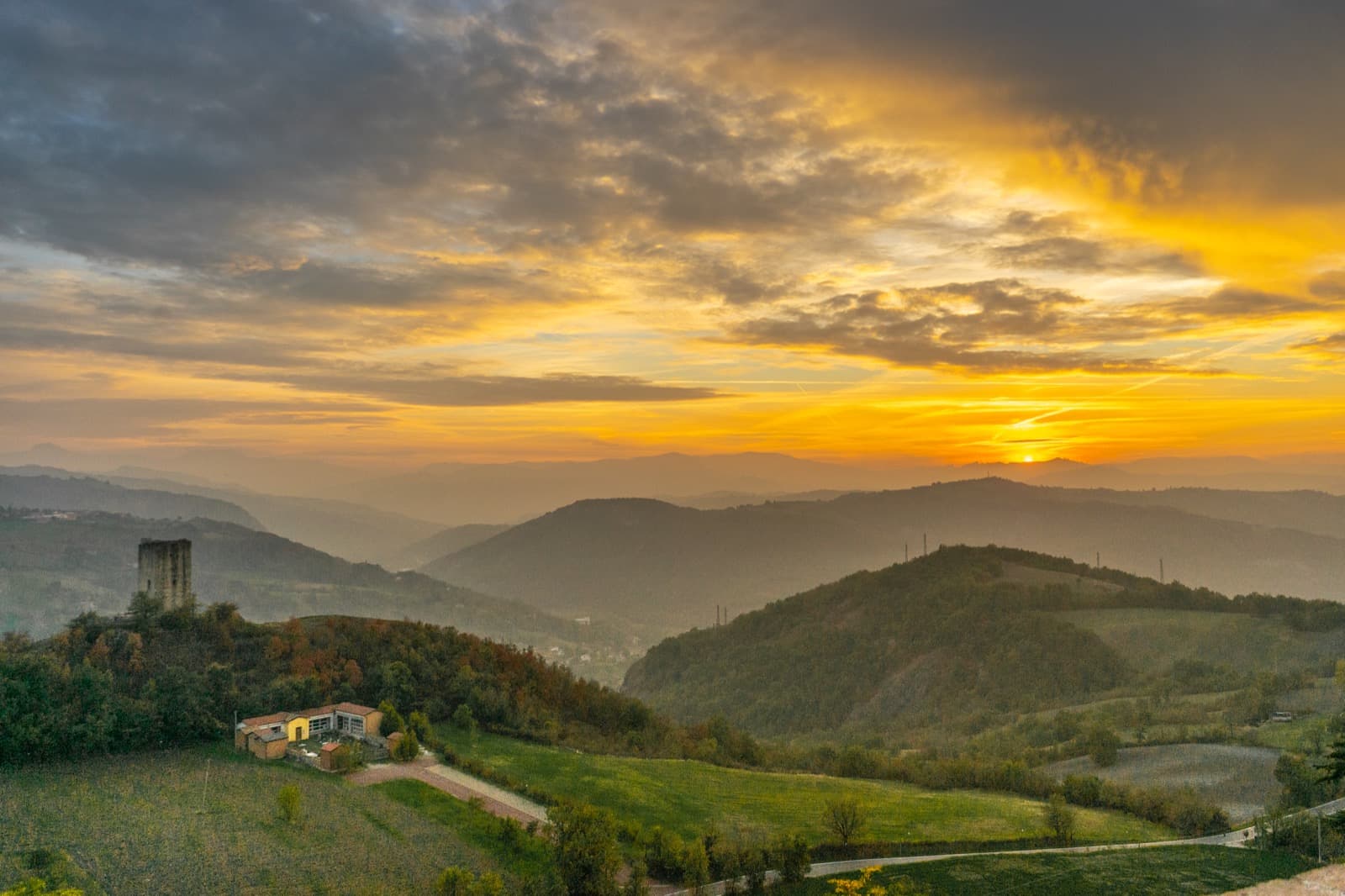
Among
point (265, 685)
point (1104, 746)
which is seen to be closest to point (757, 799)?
point (1104, 746)

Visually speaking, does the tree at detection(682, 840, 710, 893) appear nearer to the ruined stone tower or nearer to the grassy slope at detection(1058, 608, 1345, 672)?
the ruined stone tower

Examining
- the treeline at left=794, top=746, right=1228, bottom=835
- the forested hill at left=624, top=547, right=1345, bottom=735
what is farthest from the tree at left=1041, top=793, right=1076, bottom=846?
the forested hill at left=624, top=547, right=1345, bottom=735

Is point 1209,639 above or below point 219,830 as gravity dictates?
below

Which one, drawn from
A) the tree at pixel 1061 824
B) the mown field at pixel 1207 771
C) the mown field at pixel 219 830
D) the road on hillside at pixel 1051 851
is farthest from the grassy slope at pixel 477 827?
the mown field at pixel 1207 771

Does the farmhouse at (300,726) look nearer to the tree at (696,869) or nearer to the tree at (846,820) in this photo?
the tree at (696,869)

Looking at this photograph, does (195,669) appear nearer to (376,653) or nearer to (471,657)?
(376,653)

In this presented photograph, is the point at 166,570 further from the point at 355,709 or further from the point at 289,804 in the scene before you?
the point at 289,804

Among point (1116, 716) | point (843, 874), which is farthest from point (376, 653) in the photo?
point (1116, 716)
